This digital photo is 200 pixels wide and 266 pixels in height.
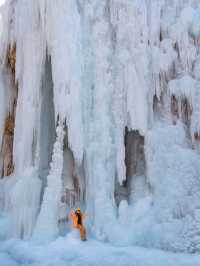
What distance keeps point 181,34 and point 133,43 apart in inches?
48.1

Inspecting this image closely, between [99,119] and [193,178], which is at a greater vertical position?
[99,119]

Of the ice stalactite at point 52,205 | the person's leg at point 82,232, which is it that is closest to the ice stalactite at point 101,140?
the person's leg at point 82,232

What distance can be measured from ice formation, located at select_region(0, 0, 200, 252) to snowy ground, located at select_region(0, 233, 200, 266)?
0.57m

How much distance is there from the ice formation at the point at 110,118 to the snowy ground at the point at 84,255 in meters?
0.57

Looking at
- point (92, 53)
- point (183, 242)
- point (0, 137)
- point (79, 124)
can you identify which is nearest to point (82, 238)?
point (183, 242)

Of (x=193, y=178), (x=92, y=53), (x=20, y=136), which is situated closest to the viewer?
(x=193, y=178)

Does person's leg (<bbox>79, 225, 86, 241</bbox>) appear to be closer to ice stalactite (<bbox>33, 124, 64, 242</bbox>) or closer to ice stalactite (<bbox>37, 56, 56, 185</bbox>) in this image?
ice stalactite (<bbox>33, 124, 64, 242</bbox>)

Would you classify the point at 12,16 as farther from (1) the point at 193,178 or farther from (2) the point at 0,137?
(1) the point at 193,178

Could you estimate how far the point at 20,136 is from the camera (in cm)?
923

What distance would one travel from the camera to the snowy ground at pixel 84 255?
5.51 m

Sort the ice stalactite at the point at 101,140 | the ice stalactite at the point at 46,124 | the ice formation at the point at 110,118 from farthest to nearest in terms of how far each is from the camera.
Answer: the ice stalactite at the point at 46,124 < the ice stalactite at the point at 101,140 < the ice formation at the point at 110,118

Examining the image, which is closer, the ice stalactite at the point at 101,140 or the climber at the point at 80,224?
the climber at the point at 80,224

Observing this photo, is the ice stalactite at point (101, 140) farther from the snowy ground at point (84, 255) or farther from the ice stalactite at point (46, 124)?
the ice stalactite at point (46, 124)

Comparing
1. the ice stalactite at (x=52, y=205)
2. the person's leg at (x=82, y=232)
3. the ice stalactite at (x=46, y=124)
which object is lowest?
the person's leg at (x=82, y=232)
